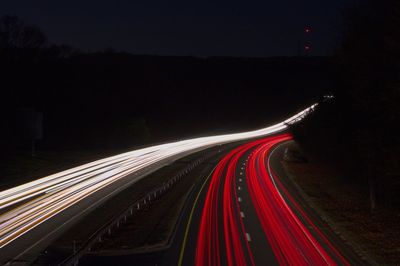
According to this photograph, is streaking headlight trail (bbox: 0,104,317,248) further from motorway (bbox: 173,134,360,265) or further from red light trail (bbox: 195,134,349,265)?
red light trail (bbox: 195,134,349,265)

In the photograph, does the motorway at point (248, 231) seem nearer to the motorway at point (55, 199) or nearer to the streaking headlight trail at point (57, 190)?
the motorway at point (55, 199)

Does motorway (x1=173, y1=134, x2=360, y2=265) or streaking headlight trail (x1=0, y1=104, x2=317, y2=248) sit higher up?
streaking headlight trail (x1=0, y1=104, x2=317, y2=248)

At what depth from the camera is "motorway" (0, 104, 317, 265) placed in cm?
1905

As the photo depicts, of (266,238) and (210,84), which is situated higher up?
(210,84)

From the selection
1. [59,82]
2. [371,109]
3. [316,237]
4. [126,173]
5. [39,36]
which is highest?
[39,36]

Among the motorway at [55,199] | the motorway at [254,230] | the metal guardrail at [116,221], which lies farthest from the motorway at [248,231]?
the motorway at [55,199]

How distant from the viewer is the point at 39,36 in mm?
74375

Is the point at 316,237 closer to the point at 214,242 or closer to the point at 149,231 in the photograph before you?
the point at 214,242

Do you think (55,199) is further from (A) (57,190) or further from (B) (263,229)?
(B) (263,229)

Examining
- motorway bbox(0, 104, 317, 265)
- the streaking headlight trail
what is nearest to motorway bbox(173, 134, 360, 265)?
motorway bbox(0, 104, 317, 265)

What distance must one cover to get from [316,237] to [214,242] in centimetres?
461

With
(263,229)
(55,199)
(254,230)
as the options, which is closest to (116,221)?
(55,199)

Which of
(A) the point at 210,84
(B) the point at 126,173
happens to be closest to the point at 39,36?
(B) the point at 126,173

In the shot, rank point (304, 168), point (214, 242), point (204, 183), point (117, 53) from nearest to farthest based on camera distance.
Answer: point (214, 242), point (204, 183), point (304, 168), point (117, 53)
